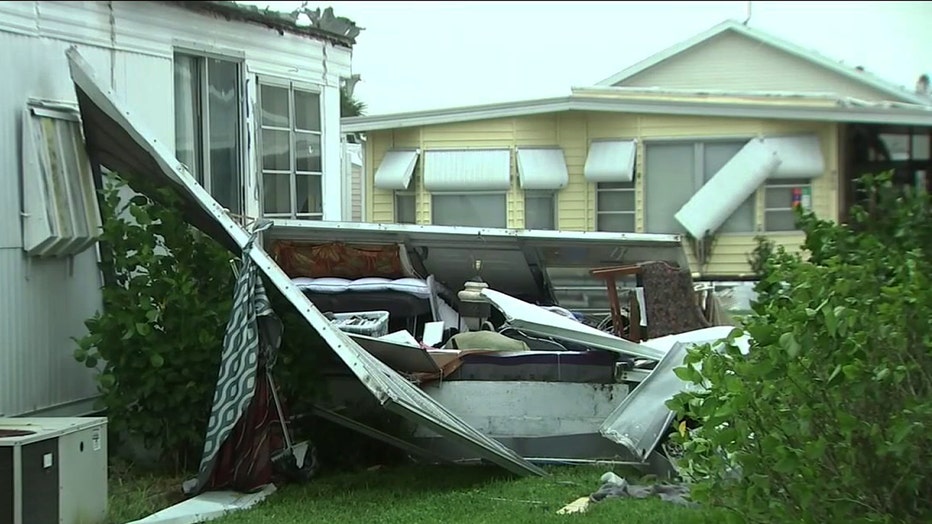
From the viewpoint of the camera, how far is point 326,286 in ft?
26.5

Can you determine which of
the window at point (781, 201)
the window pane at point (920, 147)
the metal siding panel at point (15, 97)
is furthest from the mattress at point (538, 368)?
the window pane at point (920, 147)

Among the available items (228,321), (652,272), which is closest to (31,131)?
(228,321)

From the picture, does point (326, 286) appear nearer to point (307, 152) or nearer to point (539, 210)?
point (307, 152)

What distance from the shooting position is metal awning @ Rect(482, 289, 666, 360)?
Result: 7582mm

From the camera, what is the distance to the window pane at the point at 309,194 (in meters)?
10.5

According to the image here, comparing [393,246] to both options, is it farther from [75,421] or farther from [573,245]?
[75,421]

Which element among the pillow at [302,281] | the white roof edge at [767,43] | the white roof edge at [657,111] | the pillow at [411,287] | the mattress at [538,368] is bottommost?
the mattress at [538,368]

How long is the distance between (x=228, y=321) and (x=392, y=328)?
177 centimetres

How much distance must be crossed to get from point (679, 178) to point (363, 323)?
10.3 meters

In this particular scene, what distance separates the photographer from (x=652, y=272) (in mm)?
8633

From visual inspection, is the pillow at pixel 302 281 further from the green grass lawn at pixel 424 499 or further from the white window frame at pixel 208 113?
the green grass lawn at pixel 424 499

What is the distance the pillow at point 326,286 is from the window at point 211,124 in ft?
4.98

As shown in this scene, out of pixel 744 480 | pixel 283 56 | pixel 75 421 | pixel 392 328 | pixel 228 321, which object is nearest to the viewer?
pixel 744 480

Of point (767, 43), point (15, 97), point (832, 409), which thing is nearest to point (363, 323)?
point (15, 97)
